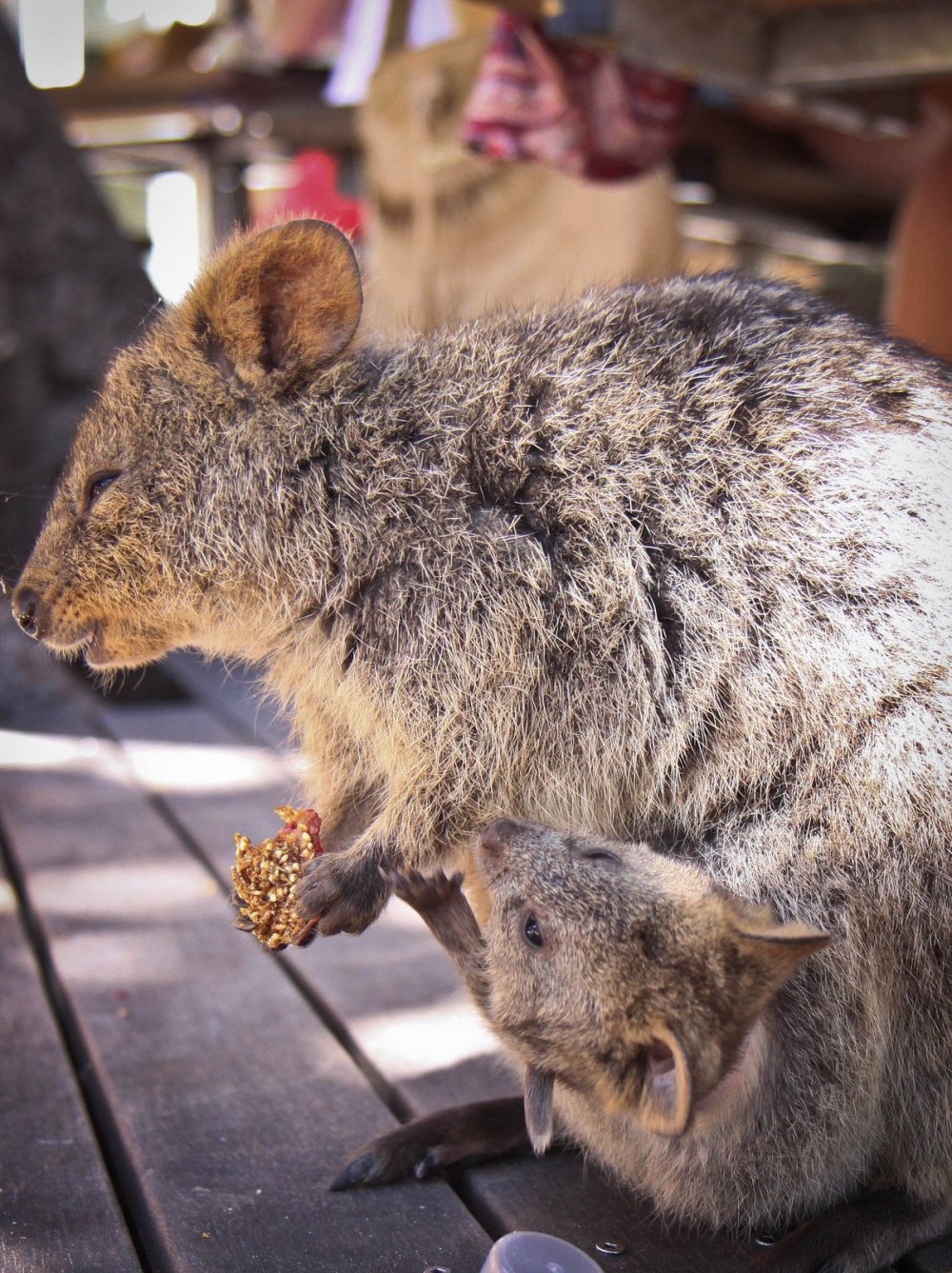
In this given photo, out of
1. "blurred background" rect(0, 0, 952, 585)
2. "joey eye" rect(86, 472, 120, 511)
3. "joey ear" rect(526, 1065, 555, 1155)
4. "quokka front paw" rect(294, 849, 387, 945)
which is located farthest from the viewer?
"blurred background" rect(0, 0, 952, 585)

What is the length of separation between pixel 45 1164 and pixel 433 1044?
2.08ft

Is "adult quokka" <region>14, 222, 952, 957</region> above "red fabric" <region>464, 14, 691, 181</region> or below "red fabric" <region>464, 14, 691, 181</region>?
below

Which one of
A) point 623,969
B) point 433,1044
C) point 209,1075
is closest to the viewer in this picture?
point 623,969

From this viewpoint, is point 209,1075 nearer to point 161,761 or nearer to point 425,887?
point 425,887

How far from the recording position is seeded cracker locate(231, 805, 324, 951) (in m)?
1.71

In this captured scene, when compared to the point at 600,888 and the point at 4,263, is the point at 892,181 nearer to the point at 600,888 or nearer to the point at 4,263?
the point at 4,263

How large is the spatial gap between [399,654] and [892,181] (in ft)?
13.3

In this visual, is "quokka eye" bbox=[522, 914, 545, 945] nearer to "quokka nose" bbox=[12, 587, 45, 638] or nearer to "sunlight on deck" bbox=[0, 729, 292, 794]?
Answer: "quokka nose" bbox=[12, 587, 45, 638]

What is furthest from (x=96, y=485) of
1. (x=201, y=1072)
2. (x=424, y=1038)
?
(x=424, y=1038)

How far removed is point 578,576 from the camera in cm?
166

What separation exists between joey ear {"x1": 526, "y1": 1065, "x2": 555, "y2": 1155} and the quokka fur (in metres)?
0.30

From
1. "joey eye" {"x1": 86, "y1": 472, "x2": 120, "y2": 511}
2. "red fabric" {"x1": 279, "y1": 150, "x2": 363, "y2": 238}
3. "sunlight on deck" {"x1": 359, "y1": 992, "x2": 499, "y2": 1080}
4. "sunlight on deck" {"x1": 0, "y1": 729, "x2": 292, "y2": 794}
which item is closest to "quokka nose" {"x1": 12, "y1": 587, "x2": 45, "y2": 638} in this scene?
"joey eye" {"x1": 86, "y1": 472, "x2": 120, "y2": 511}

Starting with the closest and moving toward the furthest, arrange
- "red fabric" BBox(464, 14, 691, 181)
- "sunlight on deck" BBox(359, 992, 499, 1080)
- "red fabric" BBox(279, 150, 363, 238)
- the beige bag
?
"sunlight on deck" BBox(359, 992, 499, 1080)
"red fabric" BBox(464, 14, 691, 181)
the beige bag
"red fabric" BBox(279, 150, 363, 238)

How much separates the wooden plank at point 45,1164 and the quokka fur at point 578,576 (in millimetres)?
454
